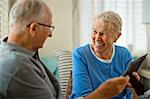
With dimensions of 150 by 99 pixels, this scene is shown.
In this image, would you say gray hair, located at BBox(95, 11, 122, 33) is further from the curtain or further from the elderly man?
the curtain

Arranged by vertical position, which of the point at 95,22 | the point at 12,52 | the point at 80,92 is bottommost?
the point at 80,92

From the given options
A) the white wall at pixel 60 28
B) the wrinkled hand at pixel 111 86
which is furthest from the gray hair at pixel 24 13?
the white wall at pixel 60 28

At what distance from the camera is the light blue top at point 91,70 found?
1.62 meters

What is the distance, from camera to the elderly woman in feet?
5.36

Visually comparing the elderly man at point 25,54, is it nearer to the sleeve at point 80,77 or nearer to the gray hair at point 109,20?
the sleeve at point 80,77

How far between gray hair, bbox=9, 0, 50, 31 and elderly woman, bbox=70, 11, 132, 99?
56 cm

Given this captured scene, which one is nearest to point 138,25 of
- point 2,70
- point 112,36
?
point 112,36

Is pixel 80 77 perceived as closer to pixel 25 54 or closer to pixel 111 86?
pixel 111 86

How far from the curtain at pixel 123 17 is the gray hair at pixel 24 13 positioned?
182 cm

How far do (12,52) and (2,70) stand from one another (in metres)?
0.09

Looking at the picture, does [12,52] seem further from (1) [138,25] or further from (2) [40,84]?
(1) [138,25]

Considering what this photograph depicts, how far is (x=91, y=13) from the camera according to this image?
9.85ft

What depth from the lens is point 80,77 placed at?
162 cm

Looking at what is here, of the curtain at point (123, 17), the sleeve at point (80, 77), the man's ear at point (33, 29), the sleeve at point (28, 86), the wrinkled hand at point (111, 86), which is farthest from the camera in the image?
the curtain at point (123, 17)
